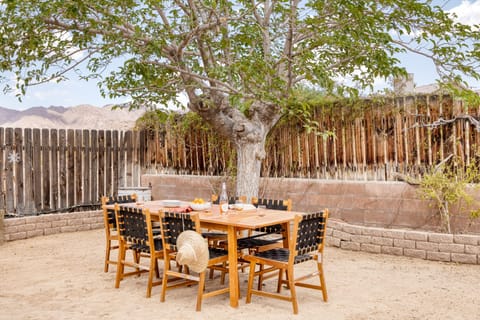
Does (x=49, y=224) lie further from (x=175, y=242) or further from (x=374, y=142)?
(x=374, y=142)

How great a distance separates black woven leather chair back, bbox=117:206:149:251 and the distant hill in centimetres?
2155

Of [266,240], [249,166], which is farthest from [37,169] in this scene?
[266,240]

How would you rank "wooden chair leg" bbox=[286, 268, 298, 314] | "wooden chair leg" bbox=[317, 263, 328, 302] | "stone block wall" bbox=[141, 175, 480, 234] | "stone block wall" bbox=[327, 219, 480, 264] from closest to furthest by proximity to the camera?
"wooden chair leg" bbox=[286, 268, 298, 314], "wooden chair leg" bbox=[317, 263, 328, 302], "stone block wall" bbox=[327, 219, 480, 264], "stone block wall" bbox=[141, 175, 480, 234]

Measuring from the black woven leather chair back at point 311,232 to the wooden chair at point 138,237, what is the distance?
147cm

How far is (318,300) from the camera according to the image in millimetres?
4781

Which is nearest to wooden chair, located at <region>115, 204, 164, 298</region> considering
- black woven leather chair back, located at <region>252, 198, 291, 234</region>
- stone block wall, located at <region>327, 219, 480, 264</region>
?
black woven leather chair back, located at <region>252, 198, 291, 234</region>

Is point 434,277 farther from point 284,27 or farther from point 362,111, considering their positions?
point 284,27

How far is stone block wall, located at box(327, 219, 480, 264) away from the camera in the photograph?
20.5 ft

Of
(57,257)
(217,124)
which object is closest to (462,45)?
(217,124)

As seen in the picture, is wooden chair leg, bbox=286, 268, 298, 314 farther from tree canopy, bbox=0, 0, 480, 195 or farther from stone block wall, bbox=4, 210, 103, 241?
stone block wall, bbox=4, 210, 103, 241

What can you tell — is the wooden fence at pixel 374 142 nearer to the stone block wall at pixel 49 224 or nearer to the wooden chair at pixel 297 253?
the wooden chair at pixel 297 253

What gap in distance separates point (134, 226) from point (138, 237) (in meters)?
0.12

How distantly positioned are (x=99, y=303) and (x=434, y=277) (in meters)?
3.70

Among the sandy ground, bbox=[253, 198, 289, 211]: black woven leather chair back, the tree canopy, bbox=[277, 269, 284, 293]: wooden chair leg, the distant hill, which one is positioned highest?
the distant hill
